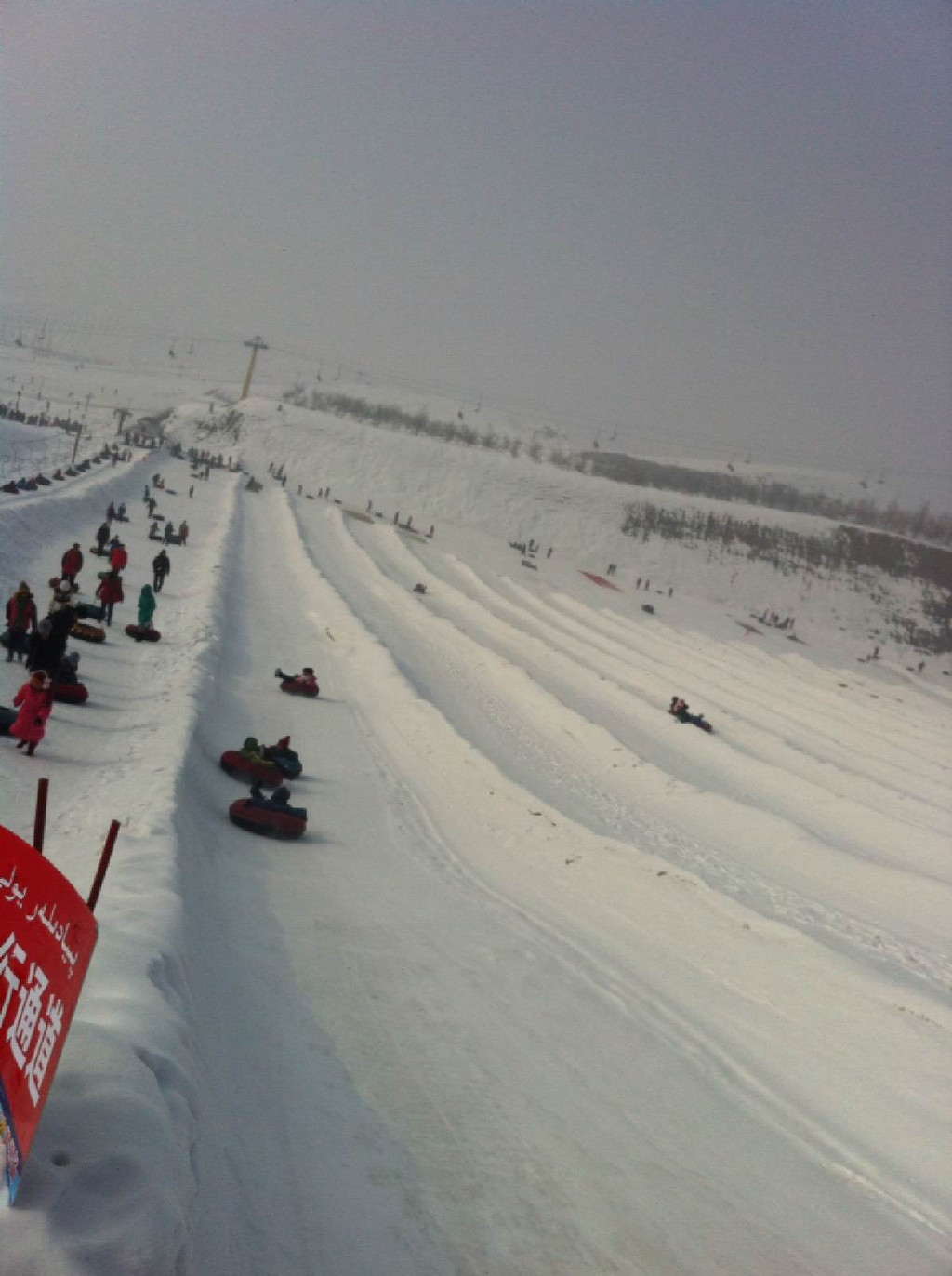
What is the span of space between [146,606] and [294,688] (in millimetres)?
3276

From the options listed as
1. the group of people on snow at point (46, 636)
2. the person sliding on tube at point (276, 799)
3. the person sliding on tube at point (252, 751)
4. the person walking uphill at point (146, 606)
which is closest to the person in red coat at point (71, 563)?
the group of people on snow at point (46, 636)

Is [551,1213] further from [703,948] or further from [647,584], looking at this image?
[647,584]

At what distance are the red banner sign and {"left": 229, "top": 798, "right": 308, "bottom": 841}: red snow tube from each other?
7.97 m

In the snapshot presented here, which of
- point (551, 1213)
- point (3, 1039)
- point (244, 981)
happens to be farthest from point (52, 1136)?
point (244, 981)

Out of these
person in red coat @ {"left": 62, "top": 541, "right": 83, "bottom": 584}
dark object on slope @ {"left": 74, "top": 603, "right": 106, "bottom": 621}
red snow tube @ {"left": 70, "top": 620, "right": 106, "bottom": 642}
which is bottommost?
red snow tube @ {"left": 70, "top": 620, "right": 106, "bottom": 642}

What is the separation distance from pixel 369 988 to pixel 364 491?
266 feet

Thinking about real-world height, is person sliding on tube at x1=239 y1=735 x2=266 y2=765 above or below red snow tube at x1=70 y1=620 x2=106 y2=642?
below

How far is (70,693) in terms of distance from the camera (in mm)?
13055

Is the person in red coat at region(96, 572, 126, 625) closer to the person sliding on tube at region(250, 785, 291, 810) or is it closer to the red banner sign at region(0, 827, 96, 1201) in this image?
the person sliding on tube at region(250, 785, 291, 810)

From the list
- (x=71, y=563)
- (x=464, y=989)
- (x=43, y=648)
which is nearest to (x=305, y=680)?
(x=71, y=563)

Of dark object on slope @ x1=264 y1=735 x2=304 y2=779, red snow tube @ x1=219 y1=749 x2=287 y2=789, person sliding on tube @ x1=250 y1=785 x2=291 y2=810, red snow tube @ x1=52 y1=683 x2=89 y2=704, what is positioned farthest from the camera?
dark object on slope @ x1=264 y1=735 x2=304 y2=779

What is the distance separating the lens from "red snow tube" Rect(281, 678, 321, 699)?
19.7m

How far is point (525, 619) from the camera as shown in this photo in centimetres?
4256

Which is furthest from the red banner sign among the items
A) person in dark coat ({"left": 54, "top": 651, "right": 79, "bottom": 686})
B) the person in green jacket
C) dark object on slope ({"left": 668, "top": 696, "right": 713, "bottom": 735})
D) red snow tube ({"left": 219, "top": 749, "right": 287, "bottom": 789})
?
dark object on slope ({"left": 668, "top": 696, "right": 713, "bottom": 735})
